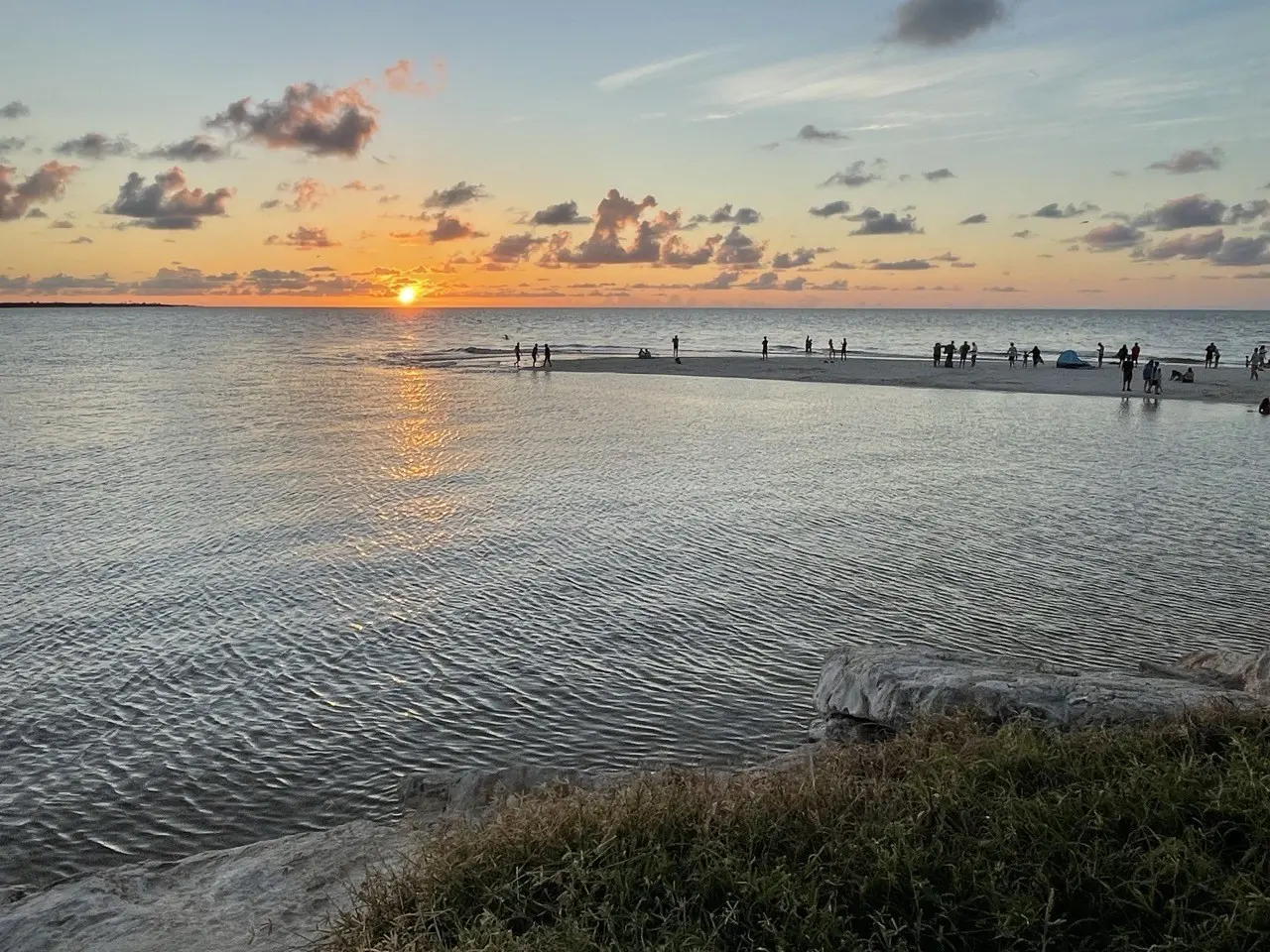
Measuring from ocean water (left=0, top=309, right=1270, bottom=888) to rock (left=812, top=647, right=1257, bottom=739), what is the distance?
1.13m

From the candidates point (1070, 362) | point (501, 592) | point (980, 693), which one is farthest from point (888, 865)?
point (1070, 362)

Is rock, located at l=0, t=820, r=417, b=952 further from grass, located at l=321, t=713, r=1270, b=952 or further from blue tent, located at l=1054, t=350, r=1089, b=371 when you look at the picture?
blue tent, located at l=1054, t=350, r=1089, b=371

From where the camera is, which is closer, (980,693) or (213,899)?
(213,899)

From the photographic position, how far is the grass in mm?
5086

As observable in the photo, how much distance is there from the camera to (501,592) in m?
15.2

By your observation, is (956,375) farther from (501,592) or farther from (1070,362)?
(501,592)

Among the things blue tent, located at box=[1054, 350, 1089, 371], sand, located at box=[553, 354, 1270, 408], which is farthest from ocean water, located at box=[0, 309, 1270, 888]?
blue tent, located at box=[1054, 350, 1089, 371]

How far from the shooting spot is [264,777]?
936 cm

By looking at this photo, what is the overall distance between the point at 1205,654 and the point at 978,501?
11.8m

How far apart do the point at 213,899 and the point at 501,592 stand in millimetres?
8312

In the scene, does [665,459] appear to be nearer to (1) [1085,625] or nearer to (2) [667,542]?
(2) [667,542]

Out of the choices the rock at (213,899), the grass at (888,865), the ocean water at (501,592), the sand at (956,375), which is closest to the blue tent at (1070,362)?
the sand at (956,375)

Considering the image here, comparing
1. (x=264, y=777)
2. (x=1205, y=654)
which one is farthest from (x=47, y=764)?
(x=1205, y=654)

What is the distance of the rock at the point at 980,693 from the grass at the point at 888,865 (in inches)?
34.0
